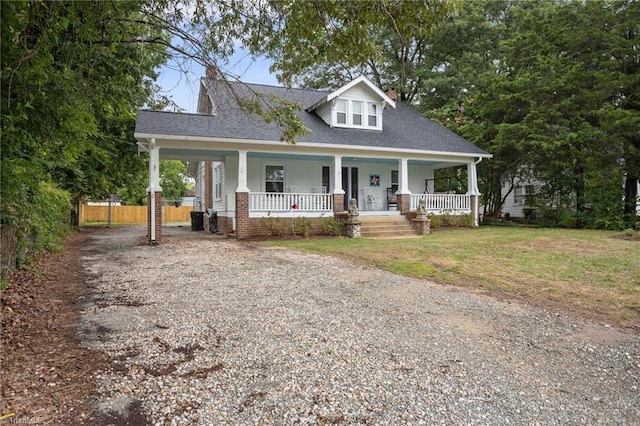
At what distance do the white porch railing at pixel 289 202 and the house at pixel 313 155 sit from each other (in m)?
0.04

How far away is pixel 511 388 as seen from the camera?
299cm

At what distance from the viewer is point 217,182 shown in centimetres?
1811

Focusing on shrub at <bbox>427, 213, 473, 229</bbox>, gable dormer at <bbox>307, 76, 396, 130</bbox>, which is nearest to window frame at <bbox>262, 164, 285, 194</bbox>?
gable dormer at <bbox>307, 76, 396, 130</bbox>

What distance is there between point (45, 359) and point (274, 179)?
13144 mm

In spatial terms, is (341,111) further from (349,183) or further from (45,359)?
(45,359)

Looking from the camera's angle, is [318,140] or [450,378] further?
[318,140]

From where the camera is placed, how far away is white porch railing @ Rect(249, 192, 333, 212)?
1367 centimetres

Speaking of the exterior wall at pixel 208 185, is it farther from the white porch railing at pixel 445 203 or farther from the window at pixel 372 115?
Result: the white porch railing at pixel 445 203

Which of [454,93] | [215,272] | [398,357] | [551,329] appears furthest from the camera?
[454,93]

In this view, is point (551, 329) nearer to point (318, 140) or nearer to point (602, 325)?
point (602, 325)

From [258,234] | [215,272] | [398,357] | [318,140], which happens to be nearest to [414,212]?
[318,140]

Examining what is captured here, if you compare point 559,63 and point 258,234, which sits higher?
point 559,63

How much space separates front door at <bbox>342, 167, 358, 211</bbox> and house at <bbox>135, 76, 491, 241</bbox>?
45 mm

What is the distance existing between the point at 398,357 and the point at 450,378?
1.68ft
